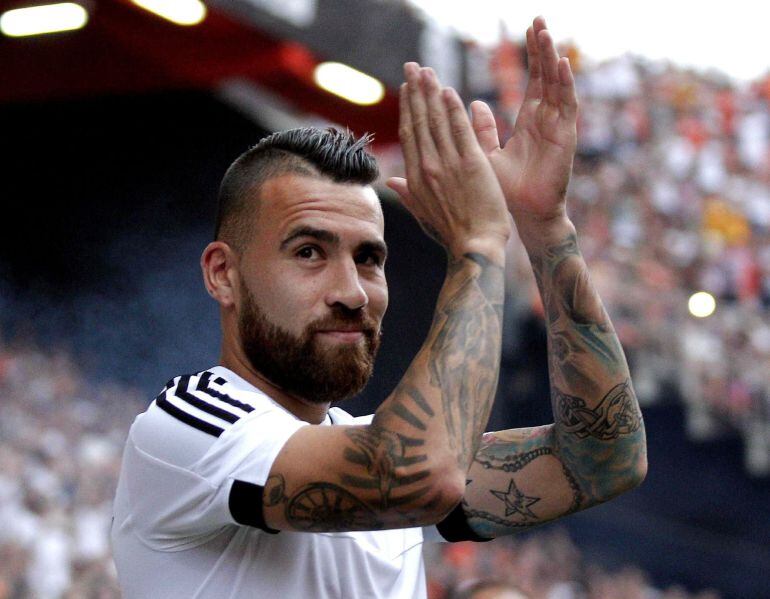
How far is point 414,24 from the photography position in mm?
8953

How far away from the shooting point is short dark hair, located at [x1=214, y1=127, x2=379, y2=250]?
97.3 inches

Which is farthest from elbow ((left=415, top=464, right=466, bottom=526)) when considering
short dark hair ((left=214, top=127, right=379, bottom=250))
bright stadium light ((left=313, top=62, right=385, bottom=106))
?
bright stadium light ((left=313, top=62, right=385, bottom=106))

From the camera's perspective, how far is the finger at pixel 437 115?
2178 millimetres

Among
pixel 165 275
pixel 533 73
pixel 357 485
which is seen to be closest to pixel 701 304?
pixel 165 275

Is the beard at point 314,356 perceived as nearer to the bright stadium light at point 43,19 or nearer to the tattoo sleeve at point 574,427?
the tattoo sleeve at point 574,427

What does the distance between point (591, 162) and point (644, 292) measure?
9.14 feet

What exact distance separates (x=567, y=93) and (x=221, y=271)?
822mm

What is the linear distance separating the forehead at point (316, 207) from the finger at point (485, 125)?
0.98 ft

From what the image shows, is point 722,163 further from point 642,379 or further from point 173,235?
point 173,235

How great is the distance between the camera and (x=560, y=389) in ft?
8.82

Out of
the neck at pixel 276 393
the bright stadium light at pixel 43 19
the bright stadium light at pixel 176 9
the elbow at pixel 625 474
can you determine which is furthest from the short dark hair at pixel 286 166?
the bright stadium light at pixel 43 19

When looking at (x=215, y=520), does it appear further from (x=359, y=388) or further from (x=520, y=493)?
(x=520, y=493)

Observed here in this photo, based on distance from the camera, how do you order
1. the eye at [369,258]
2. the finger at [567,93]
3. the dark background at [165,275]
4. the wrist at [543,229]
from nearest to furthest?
the eye at [369,258] → the finger at [567,93] → the wrist at [543,229] → the dark background at [165,275]

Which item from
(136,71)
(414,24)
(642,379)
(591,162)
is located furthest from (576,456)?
(591,162)
